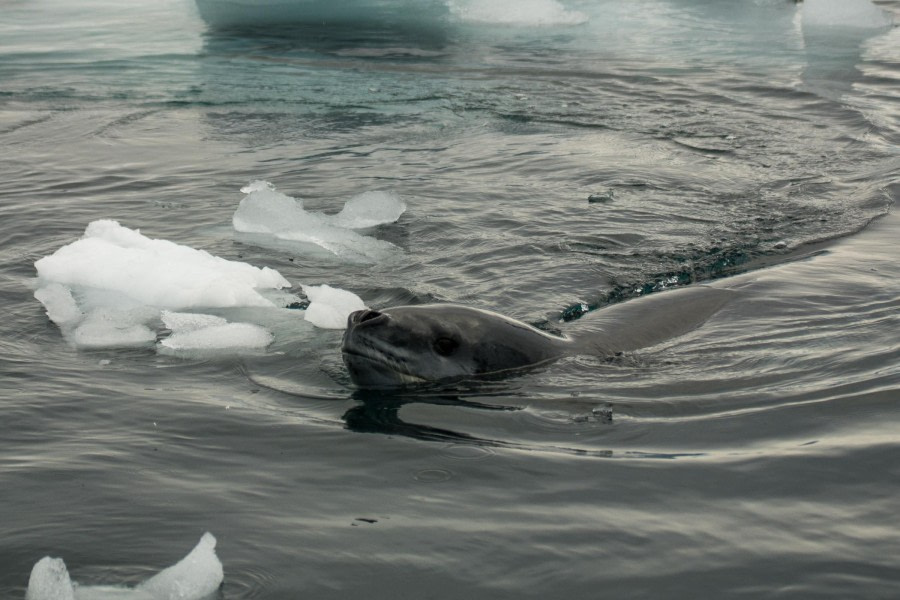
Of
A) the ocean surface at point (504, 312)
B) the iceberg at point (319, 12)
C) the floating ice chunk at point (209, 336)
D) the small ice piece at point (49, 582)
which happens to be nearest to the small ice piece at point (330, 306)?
the ocean surface at point (504, 312)

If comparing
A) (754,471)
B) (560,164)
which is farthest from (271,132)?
(754,471)

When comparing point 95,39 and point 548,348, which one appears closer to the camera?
point 548,348

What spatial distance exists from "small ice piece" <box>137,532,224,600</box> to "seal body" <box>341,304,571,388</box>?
5.93 feet

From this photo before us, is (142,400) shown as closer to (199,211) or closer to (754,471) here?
(754,471)

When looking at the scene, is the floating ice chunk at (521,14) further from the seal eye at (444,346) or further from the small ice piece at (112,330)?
the seal eye at (444,346)

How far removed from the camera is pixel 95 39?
66.2 feet

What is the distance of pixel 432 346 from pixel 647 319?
148 centimetres

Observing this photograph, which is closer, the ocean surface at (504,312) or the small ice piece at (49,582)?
the small ice piece at (49,582)

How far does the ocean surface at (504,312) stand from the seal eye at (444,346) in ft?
0.65

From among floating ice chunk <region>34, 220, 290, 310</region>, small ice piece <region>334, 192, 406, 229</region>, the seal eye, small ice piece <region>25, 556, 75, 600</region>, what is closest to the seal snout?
the seal eye

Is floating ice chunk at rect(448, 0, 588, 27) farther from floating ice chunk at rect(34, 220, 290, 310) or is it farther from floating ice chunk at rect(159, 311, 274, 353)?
floating ice chunk at rect(159, 311, 274, 353)

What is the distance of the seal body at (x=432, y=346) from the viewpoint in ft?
16.4

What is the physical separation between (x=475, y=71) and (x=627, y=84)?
236 cm

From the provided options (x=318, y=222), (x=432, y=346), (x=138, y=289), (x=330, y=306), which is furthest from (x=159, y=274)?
(x=432, y=346)
